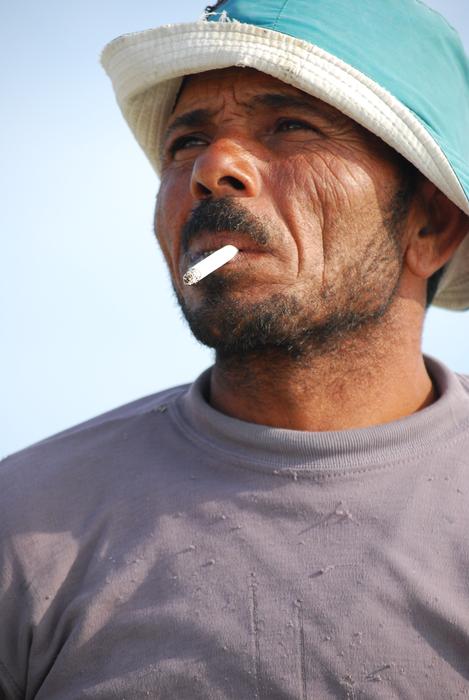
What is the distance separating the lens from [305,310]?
7.77 feet

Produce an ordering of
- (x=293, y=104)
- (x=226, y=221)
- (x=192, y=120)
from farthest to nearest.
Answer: (x=192, y=120), (x=293, y=104), (x=226, y=221)

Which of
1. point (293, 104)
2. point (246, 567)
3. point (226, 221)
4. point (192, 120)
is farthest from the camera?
point (192, 120)

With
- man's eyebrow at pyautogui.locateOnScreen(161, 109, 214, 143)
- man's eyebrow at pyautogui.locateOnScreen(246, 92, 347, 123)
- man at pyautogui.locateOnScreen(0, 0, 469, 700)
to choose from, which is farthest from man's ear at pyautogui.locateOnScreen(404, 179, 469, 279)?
man's eyebrow at pyautogui.locateOnScreen(161, 109, 214, 143)

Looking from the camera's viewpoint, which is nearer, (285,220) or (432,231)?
(285,220)

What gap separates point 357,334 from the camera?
2529 millimetres

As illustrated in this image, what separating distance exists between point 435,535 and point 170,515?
672mm

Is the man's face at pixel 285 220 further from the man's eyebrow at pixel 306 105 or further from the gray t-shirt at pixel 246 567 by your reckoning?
the gray t-shirt at pixel 246 567

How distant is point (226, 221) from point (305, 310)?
307mm

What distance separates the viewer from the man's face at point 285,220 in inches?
92.2

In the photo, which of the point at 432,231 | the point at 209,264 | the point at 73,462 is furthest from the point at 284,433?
the point at 432,231

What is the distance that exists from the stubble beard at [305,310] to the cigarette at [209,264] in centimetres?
6

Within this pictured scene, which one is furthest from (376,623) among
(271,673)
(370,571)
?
(271,673)

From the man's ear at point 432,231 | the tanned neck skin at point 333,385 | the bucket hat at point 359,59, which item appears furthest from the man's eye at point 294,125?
the tanned neck skin at point 333,385

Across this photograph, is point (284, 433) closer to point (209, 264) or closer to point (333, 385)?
point (333, 385)
